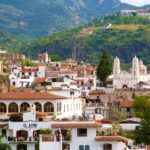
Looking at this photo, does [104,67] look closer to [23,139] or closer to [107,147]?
[23,139]

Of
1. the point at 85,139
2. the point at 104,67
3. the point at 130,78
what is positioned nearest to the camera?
the point at 85,139

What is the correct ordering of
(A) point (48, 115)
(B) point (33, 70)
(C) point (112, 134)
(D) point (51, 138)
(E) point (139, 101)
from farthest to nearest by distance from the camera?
(B) point (33, 70) → (E) point (139, 101) → (A) point (48, 115) → (C) point (112, 134) → (D) point (51, 138)

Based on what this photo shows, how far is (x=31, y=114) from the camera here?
5625cm

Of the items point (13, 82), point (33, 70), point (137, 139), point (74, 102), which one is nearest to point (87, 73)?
point (33, 70)

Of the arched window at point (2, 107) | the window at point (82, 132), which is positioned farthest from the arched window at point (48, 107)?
the window at point (82, 132)

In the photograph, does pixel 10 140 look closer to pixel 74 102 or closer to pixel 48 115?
pixel 48 115

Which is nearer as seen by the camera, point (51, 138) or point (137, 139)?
point (51, 138)

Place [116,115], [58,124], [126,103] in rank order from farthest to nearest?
1. [126,103]
2. [116,115]
3. [58,124]

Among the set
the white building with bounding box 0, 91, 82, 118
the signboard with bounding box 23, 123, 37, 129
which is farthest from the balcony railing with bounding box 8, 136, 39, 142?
the white building with bounding box 0, 91, 82, 118

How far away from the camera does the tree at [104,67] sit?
369 ft

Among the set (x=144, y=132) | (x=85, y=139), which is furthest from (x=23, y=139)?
(x=144, y=132)

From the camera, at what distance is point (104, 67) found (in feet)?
373

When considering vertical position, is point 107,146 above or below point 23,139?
below

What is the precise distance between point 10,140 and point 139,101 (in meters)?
32.7
